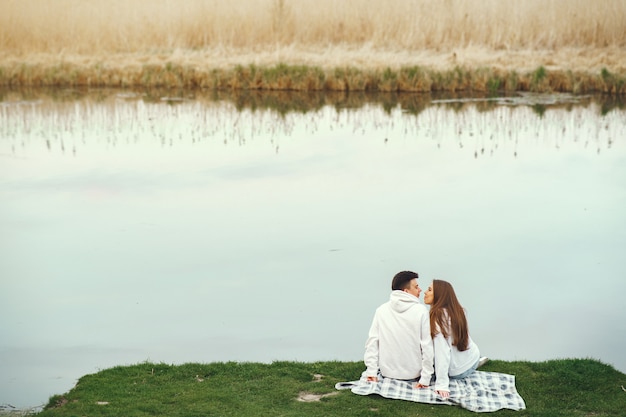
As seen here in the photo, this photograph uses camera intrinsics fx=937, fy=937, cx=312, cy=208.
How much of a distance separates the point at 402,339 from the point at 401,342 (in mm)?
17

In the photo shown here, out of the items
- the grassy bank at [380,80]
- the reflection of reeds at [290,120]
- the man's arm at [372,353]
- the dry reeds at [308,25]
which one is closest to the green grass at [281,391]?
the man's arm at [372,353]

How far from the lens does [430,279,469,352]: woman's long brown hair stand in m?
5.00

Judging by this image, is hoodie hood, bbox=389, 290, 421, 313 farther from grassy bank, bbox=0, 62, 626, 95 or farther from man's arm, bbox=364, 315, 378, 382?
grassy bank, bbox=0, 62, 626, 95

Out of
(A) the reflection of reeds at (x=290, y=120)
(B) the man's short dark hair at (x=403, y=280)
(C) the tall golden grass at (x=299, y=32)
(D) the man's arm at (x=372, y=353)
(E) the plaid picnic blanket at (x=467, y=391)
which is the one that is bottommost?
(E) the plaid picnic blanket at (x=467, y=391)

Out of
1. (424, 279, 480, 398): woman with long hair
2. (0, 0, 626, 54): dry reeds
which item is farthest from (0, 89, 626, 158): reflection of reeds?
(424, 279, 480, 398): woman with long hair

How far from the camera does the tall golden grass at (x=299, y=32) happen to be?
20219mm

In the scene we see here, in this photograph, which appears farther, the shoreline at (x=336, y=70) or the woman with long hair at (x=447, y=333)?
the shoreline at (x=336, y=70)

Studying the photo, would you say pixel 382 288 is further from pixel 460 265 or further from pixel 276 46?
pixel 276 46

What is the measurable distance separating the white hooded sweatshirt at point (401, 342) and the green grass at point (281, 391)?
0.79 feet

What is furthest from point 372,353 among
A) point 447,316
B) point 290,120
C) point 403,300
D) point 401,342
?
point 290,120

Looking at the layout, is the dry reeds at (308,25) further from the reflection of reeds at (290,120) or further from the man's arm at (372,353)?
the man's arm at (372,353)

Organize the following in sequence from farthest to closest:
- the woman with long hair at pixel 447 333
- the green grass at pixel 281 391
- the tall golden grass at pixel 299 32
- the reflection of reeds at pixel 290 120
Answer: the tall golden grass at pixel 299 32
the reflection of reeds at pixel 290 120
the woman with long hair at pixel 447 333
the green grass at pixel 281 391

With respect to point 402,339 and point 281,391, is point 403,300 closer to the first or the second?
point 402,339

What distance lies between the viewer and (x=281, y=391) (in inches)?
199
